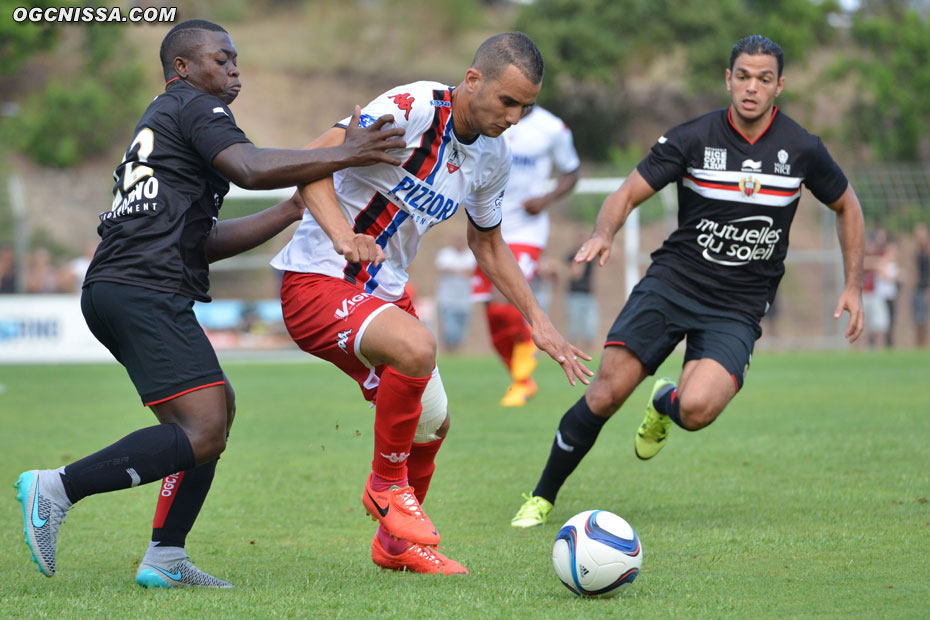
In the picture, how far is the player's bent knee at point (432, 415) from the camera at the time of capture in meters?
4.68

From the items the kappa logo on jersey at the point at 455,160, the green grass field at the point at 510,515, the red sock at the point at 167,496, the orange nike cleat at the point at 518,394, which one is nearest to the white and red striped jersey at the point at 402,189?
the kappa logo on jersey at the point at 455,160

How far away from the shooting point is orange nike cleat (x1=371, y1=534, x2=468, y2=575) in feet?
14.6

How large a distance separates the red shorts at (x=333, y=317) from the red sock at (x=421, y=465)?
0.33 meters

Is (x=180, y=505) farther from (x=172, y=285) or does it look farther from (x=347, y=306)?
(x=347, y=306)

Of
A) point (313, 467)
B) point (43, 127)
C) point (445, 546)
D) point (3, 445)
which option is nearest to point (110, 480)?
point (445, 546)

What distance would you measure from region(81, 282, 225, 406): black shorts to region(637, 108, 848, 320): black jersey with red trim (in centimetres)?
263

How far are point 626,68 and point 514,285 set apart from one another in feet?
111

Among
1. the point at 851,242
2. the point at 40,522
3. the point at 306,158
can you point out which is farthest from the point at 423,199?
the point at 851,242

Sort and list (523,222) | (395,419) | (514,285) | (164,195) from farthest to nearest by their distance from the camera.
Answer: (523,222), (514,285), (395,419), (164,195)

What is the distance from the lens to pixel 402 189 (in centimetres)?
468

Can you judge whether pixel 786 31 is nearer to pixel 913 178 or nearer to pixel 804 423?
pixel 913 178

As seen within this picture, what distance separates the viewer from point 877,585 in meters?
4.02

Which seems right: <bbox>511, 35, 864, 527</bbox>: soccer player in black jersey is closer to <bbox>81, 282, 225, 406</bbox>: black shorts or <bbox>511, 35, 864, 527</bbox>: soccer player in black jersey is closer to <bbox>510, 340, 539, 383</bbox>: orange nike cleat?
<bbox>81, 282, 225, 406</bbox>: black shorts

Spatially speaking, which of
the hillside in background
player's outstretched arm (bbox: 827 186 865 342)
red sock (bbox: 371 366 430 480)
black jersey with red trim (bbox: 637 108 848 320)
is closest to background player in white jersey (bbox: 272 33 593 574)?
red sock (bbox: 371 366 430 480)
